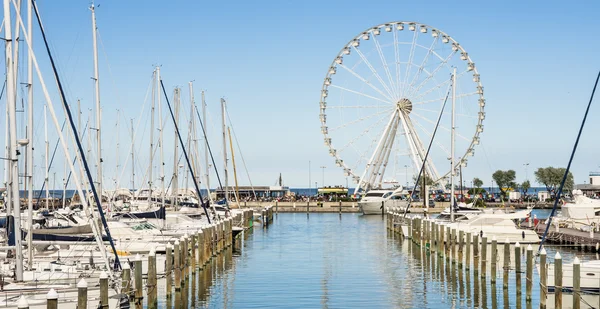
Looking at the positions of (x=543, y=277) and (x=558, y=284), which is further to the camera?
(x=543, y=277)

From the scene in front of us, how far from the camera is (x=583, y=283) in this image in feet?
95.0

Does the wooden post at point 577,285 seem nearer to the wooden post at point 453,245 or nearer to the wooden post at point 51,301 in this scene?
the wooden post at point 51,301

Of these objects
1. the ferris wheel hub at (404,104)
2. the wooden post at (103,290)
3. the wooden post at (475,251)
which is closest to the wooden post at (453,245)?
the wooden post at (475,251)

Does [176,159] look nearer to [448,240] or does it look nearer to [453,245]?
[448,240]

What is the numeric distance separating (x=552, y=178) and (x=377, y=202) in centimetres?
5695

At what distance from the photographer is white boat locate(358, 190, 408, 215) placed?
9825 cm

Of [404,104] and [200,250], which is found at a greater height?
[404,104]

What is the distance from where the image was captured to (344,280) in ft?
128

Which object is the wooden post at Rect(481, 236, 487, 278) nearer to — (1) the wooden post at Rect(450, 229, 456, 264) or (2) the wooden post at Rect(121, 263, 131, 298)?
(1) the wooden post at Rect(450, 229, 456, 264)

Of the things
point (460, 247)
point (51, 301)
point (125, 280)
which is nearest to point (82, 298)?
point (51, 301)

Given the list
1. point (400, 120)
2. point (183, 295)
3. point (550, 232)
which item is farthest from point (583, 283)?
point (400, 120)

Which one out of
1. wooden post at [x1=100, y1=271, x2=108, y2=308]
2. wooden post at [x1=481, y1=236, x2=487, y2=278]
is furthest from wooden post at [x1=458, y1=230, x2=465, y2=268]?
wooden post at [x1=100, y1=271, x2=108, y2=308]

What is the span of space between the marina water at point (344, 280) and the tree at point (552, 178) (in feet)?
293

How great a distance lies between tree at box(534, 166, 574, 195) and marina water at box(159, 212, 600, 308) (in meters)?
89.3
